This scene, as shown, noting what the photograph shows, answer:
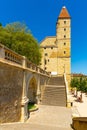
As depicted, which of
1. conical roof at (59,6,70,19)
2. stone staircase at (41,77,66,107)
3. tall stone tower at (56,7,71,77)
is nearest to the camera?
stone staircase at (41,77,66,107)

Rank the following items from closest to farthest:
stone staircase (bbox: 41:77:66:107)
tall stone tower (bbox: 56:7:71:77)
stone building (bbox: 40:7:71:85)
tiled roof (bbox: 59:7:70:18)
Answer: stone staircase (bbox: 41:77:66:107), tall stone tower (bbox: 56:7:71:77), stone building (bbox: 40:7:71:85), tiled roof (bbox: 59:7:70:18)

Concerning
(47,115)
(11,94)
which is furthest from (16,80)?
(47,115)

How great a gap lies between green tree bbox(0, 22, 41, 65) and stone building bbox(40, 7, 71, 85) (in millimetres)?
29093

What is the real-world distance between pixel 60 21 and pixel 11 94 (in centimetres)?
5291

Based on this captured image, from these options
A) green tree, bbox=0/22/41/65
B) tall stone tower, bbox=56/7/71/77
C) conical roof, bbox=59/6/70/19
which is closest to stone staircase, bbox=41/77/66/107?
green tree, bbox=0/22/41/65

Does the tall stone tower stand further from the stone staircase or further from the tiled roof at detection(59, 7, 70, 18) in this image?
the stone staircase

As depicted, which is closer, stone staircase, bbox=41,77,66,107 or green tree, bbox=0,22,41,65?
stone staircase, bbox=41,77,66,107

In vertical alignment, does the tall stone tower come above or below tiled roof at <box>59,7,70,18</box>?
below

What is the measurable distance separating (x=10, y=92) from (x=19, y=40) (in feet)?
58.0

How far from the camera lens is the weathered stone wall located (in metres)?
10.4

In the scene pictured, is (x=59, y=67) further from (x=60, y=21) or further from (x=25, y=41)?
(x=25, y=41)

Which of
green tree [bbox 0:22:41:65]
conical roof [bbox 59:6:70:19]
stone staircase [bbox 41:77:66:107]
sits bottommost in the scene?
stone staircase [bbox 41:77:66:107]

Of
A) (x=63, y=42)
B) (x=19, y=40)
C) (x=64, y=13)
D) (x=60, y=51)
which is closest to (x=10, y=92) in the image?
(x=19, y=40)

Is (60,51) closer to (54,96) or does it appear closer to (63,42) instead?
(63,42)
